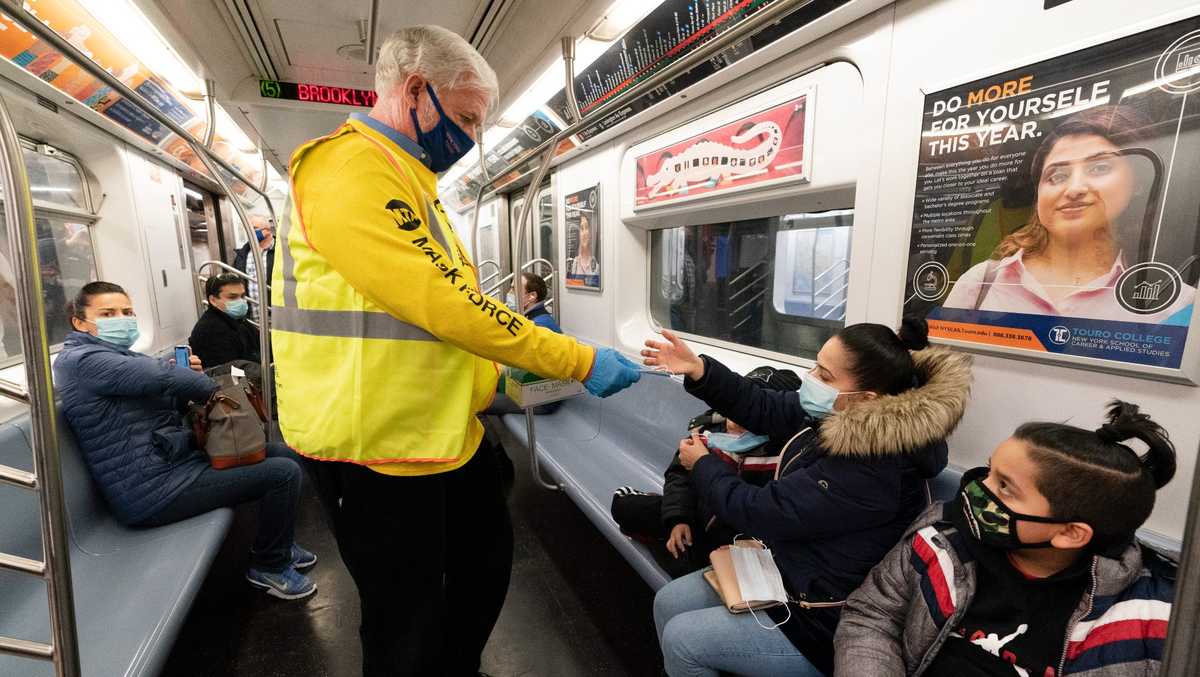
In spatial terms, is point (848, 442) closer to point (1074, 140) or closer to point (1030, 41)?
point (1074, 140)

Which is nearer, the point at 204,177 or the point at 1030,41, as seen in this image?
the point at 1030,41

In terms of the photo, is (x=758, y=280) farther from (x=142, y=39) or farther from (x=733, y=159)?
(x=142, y=39)

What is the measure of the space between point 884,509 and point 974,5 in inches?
62.5

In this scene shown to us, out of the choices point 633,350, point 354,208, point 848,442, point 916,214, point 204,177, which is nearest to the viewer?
point 354,208

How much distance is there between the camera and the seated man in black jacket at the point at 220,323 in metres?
4.05

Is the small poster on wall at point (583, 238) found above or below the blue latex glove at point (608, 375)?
above

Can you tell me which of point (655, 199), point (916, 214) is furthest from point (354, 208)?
point (655, 199)

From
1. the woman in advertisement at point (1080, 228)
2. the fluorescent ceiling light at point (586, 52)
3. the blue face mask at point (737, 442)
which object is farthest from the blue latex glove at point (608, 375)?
the fluorescent ceiling light at point (586, 52)

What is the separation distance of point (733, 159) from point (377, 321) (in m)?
2.09

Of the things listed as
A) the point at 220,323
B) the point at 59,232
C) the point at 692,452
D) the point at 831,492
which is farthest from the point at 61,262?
the point at 831,492

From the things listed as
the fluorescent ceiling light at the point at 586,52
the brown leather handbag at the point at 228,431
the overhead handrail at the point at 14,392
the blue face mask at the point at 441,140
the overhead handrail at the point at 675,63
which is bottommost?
the brown leather handbag at the point at 228,431

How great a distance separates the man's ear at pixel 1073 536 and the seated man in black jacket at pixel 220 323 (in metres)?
4.89

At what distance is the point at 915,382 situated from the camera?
1.63 metres

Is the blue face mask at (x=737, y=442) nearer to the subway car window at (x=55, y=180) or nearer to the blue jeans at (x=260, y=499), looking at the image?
the blue jeans at (x=260, y=499)
